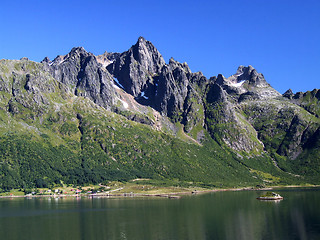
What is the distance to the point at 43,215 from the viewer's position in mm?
153375

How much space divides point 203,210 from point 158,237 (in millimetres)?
62215

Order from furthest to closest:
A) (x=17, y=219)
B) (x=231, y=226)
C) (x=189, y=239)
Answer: (x=17, y=219) < (x=231, y=226) < (x=189, y=239)

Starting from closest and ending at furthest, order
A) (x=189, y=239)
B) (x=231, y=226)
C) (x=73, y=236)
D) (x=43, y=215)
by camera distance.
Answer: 1. (x=189, y=239)
2. (x=73, y=236)
3. (x=231, y=226)
4. (x=43, y=215)

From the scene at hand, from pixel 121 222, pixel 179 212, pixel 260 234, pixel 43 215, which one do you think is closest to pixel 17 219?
pixel 43 215

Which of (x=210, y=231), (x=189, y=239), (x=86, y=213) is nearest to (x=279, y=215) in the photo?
(x=210, y=231)

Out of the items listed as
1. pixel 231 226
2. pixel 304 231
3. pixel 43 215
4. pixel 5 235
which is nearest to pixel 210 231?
pixel 231 226

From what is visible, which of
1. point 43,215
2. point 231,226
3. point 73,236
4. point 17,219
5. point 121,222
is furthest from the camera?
point 43,215

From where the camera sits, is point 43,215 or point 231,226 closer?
point 231,226

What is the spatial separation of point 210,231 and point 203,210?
1998 inches

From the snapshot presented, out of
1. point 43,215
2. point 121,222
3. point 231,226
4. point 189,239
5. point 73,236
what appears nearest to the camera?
point 189,239

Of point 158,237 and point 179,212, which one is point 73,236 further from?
point 179,212

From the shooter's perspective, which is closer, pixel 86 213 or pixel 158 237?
pixel 158 237

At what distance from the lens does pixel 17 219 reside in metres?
142

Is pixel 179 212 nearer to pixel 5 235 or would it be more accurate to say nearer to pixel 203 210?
pixel 203 210
